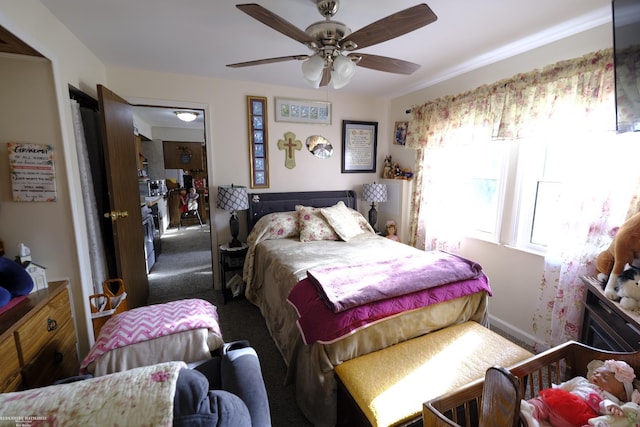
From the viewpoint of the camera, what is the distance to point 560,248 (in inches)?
80.7

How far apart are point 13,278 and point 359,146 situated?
3468 mm

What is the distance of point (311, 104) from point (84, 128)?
2.30m

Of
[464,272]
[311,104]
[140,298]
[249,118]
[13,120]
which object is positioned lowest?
[140,298]

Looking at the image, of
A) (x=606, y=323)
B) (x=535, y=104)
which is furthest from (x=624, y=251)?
(x=535, y=104)

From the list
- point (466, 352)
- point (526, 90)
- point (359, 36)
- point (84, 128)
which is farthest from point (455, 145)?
point (84, 128)

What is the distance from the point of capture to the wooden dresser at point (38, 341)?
1.17 m

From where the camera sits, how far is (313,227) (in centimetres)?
300

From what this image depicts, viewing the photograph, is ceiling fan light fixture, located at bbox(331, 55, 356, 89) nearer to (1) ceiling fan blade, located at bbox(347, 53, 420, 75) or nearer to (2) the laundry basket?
(1) ceiling fan blade, located at bbox(347, 53, 420, 75)

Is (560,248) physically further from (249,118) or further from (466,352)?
(249,118)

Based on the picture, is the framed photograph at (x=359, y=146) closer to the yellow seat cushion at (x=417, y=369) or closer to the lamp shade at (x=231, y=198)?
the lamp shade at (x=231, y=198)

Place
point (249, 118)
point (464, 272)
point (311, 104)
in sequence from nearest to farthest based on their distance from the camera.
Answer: point (464, 272)
point (249, 118)
point (311, 104)

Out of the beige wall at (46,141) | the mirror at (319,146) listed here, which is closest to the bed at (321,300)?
the mirror at (319,146)

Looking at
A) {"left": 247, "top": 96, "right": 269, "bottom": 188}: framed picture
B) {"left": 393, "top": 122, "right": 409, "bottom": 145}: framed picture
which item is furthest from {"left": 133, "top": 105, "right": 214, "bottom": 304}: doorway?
{"left": 393, "top": 122, "right": 409, "bottom": 145}: framed picture

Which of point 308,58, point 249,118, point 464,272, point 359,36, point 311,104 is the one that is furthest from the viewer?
point 311,104
